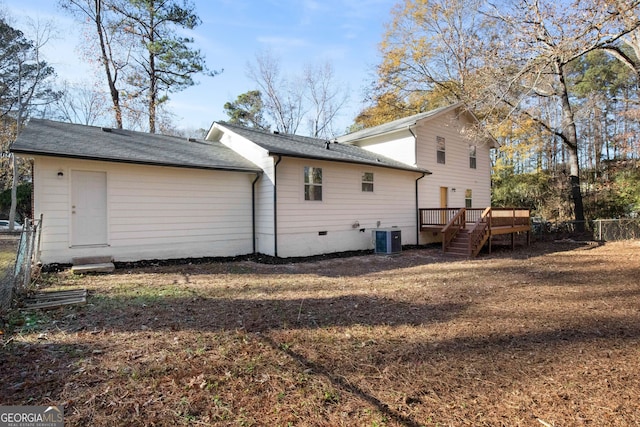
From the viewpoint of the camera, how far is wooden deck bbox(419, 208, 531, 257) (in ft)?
36.6

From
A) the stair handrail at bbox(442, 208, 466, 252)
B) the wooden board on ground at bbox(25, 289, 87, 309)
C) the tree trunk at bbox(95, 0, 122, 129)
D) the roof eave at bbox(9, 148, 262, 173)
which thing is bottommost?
the wooden board on ground at bbox(25, 289, 87, 309)

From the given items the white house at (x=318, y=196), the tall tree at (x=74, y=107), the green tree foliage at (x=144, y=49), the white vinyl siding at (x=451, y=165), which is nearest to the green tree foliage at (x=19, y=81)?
the tall tree at (x=74, y=107)

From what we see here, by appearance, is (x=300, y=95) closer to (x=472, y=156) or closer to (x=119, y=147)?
(x=472, y=156)

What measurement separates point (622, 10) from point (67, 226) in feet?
40.5

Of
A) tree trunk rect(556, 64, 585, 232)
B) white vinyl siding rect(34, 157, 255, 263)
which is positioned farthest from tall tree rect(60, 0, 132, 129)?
tree trunk rect(556, 64, 585, 232)

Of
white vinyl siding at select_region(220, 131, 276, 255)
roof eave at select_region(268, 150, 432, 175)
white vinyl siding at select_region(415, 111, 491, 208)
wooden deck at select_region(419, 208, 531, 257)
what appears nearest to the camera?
roof eave at select_region(268, 150, 432, 175)

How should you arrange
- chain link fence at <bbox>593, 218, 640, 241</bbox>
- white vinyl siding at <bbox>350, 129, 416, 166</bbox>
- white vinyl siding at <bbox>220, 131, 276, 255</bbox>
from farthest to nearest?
white vinyl siding at <bbox>350, 129, 416, 166</bbox> → chain link fence at <bbox>593, 218, 640, 241</bbox> → white vinyl siding at <bbox>220, 131, 276, 255</bbox>

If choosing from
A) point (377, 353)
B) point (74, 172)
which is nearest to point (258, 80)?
point (74, 172)

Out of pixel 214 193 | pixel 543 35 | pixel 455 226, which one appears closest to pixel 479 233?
pixel 455 226

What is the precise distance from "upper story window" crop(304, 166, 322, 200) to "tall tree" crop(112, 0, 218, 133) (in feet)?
47.3

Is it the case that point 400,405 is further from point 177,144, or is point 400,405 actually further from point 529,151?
point 529,151

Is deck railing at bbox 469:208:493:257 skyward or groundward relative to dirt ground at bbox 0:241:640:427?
skyward

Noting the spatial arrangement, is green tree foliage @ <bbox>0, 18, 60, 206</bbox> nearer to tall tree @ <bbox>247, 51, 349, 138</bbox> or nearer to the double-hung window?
tall tree @ <bbox>247, 51, 349, 138</bbox>

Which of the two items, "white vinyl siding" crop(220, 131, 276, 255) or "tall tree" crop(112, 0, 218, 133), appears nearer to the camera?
"white vinyl siding" crop(220, 131, 276, 255)
